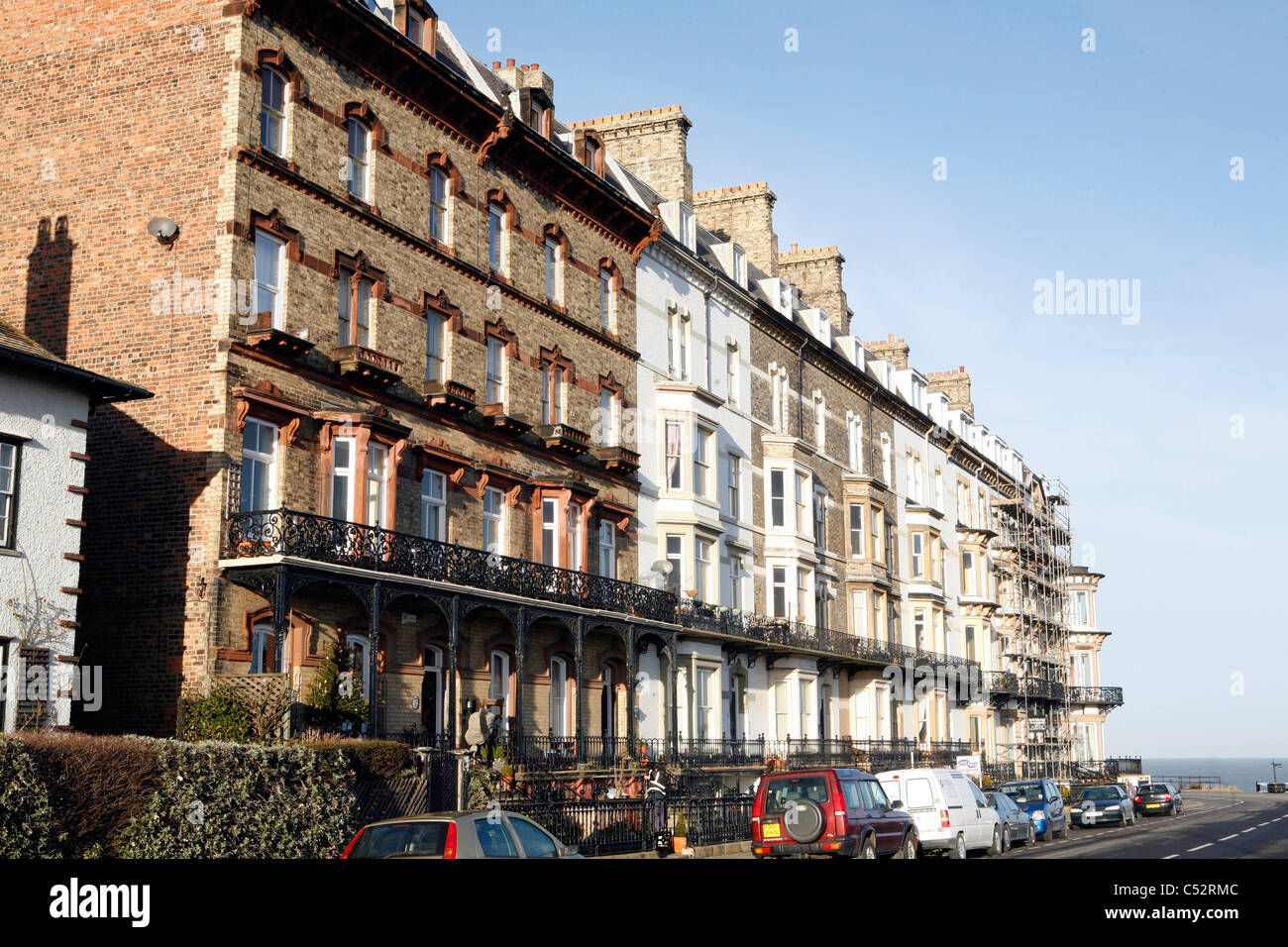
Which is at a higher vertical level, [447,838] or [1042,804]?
[447,838]

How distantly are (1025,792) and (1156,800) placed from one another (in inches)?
717

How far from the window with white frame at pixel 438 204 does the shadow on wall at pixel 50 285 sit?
7750 mm

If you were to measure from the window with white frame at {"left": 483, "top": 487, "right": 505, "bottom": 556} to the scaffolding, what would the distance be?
131 ft

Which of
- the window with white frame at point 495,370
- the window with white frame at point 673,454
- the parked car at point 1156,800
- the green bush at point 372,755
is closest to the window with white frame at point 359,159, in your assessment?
the window with white frame at point 495,370

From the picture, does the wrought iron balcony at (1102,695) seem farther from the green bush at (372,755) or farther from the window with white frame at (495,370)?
the green bush at (372,755)

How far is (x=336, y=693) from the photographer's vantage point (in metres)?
24.3

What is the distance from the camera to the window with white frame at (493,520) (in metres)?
30.9

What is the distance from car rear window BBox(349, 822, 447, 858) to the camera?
43.4 feet

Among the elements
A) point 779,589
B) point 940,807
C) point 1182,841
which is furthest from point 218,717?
point 779,589

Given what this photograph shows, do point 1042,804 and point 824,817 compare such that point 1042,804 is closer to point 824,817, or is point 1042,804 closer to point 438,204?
point 824,817

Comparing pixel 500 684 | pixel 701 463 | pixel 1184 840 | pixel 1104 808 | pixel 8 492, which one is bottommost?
pixel 1104 808

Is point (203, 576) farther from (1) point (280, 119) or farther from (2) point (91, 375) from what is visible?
(1) point (280, 119)
